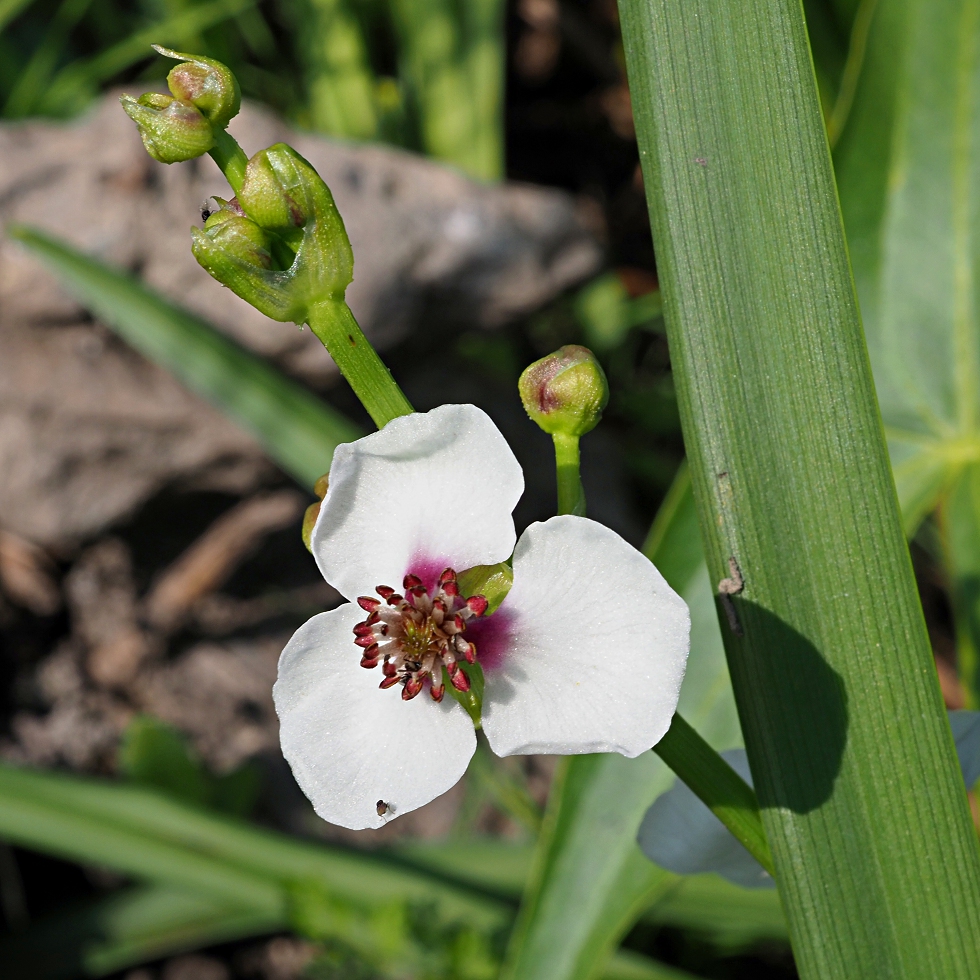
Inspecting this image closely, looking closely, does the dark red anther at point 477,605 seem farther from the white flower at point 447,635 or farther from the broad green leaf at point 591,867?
the broad green leaf at point 591,867

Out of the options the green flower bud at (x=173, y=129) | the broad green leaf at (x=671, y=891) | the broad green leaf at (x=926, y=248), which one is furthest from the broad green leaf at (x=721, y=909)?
the green flower bud at (x=173, y=129)

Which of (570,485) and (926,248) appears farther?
(926,248)

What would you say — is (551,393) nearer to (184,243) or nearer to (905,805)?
(905,805)

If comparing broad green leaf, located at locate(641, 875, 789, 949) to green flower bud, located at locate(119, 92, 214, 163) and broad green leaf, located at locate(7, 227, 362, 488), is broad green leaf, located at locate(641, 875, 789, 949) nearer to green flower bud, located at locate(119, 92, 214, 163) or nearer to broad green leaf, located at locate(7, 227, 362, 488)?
broad green leaf, located at locate(7, 227, 362, 488)

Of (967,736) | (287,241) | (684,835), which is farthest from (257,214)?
(967,736)

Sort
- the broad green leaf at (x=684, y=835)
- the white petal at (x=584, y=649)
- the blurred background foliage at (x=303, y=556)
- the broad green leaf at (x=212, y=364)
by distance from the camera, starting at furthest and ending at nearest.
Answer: the broad green leaf at (x=212, y=364) → the blurred background foliage at (x=303, y=556) → the broad green leaf at (x=684, y=835) → the white petal at (x=584, y=649)

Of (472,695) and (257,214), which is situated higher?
(257,214)

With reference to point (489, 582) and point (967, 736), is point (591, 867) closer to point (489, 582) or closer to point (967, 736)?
point (967, 736)
